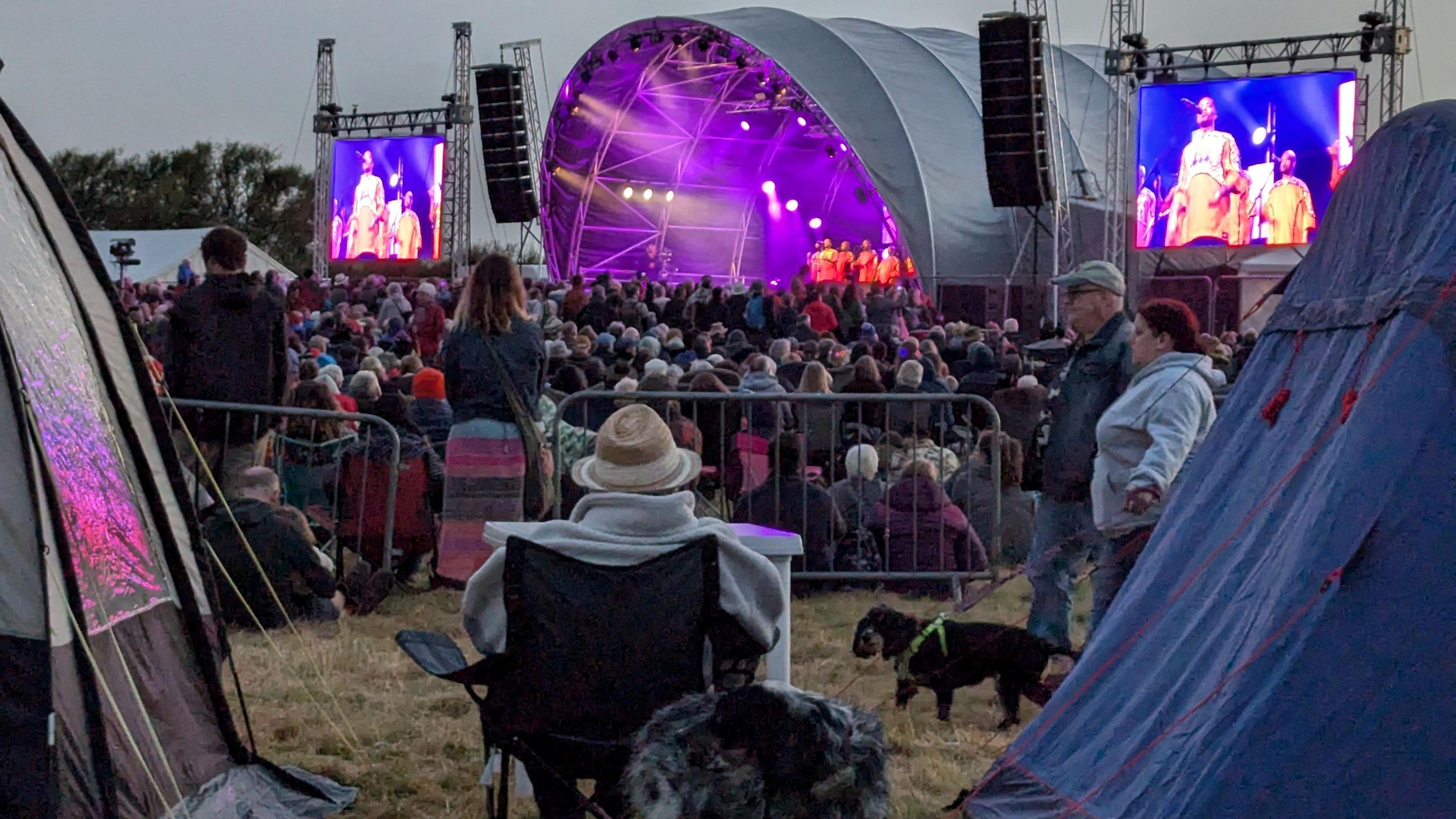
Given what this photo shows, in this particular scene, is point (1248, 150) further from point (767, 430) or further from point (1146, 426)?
point (1146, 426)

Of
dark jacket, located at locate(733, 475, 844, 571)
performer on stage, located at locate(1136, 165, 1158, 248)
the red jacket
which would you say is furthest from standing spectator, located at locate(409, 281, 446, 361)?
performer on stage, located at locate(1136, 165, 1158, 248)

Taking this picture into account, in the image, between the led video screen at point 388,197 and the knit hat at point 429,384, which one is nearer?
the knit hat at point 429,384

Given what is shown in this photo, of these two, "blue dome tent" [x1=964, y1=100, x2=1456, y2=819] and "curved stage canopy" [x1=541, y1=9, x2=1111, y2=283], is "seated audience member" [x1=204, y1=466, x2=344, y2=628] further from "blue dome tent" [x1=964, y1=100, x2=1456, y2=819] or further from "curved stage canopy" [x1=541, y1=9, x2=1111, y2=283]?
"curved stage canopy" [x1=541, y1=9, x2=1111, y2=283]

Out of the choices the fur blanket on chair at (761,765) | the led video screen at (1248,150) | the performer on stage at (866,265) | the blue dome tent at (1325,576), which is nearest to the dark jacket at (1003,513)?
the blue dome tent at (1325,576)

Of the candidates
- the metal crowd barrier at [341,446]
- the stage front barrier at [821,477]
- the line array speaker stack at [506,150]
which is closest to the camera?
the metal crowd barrier at [341,446]

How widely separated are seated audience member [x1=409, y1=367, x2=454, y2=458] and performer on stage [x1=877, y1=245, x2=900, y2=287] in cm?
2202

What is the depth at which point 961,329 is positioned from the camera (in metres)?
15.5

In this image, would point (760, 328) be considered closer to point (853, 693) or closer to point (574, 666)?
point (853, 693)

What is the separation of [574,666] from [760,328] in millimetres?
14719

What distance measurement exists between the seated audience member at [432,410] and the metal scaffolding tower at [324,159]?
77.5 feet

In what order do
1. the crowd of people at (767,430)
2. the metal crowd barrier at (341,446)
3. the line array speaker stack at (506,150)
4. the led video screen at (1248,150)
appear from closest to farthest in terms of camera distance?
the crowd of people at (767,430)
the metal crowd barrier at (341,446)
the led video screen at (1248,150)
the line array speaker stack at (506,150)

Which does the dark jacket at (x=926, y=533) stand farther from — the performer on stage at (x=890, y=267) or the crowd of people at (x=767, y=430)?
the performer on stage at (x=890, y=267)

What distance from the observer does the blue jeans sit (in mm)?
5277

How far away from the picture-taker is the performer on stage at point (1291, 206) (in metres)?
21.5
